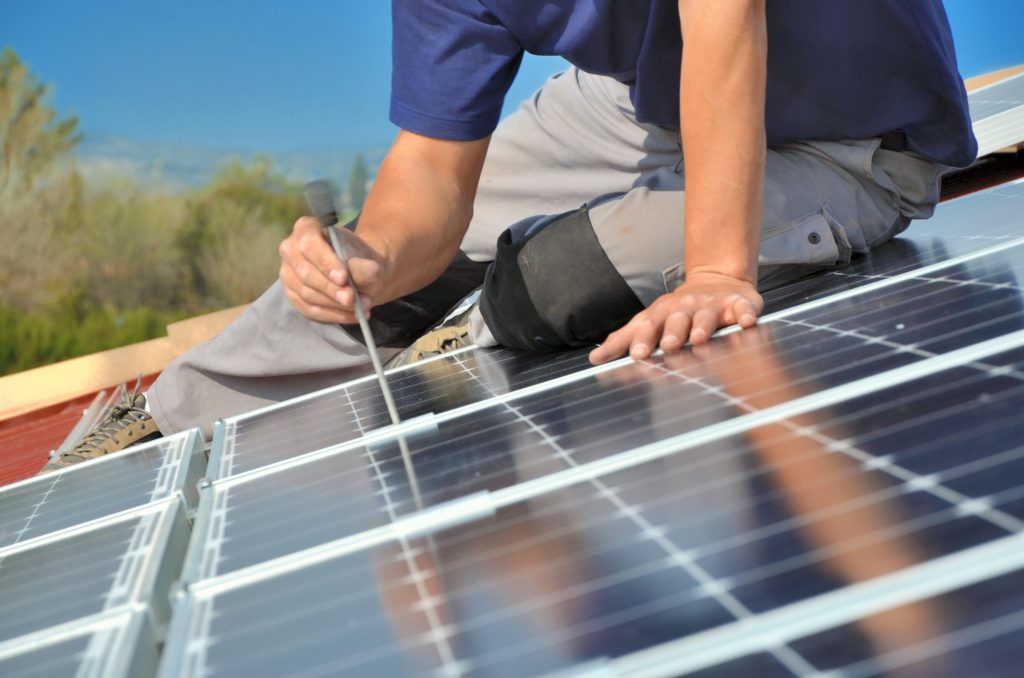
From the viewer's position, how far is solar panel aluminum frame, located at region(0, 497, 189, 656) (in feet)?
3.91

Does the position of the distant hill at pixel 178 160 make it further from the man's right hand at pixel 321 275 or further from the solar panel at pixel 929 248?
the man's right hand at pixel 321 275

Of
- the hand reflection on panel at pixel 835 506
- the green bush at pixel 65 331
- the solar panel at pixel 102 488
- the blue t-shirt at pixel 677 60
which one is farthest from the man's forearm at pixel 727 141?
the green bush at pixel 65 331

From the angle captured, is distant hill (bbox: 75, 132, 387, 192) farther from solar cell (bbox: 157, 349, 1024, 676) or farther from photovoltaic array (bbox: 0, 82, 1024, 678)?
solar cell (bbox: 157, 349, 1024, 676)

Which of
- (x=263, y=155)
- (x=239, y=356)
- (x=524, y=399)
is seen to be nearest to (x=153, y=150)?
(x=263, y=155)

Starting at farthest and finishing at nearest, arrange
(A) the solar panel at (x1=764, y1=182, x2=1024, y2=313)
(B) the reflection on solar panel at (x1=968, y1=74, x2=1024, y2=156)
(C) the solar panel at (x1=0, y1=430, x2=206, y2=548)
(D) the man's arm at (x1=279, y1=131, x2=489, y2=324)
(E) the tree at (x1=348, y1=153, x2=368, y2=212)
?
(E) the tree at (x1=348, y1=153, x2=368, y2=212) < (B) the reflection on solar panel at (x1=968, y1=74, x2=1024, y2=156) < (D) the man's arm at (x1=279, y1=131, x2=489, y2=324) < (A) the solar panel at (x1=764, y1=182, x2=1024, y2=313) < (C) the solar panel at (x1=0, y1=430, x2=206, y2=548)

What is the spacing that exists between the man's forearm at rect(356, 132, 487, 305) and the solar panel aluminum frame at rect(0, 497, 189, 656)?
1.03 meters

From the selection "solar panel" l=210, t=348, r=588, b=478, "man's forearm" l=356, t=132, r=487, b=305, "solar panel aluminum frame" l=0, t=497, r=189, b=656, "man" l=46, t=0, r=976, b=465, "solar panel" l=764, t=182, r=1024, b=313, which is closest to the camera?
"solar panel aluminum frame" l=0, t=497, r=189, b=656

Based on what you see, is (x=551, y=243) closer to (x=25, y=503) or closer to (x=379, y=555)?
(x=25, y=503)

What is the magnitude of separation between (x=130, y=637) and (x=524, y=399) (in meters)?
0.91

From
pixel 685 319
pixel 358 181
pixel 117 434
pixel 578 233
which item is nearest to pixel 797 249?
→ pixel 578 233

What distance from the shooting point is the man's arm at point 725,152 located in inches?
80.3

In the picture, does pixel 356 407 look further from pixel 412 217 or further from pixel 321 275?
pixel 412 217

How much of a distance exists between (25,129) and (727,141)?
19972 millimetres

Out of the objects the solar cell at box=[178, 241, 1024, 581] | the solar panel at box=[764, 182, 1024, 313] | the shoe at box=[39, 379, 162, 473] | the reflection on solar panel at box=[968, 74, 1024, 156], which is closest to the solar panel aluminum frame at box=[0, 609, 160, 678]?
the solar cell at box=[178, 241, 1024, 581]
